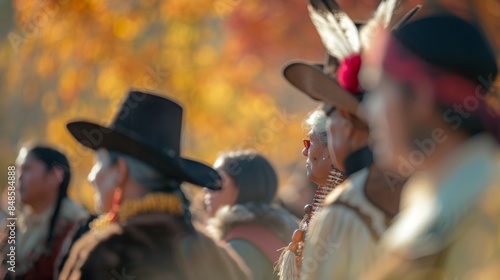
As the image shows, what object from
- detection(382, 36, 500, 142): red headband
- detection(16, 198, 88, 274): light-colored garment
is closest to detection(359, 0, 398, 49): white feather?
detection(382, 36, 500, 142): red headband

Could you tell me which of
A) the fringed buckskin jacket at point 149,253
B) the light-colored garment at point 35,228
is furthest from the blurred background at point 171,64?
the fringed buckskin jacket at point 149,253

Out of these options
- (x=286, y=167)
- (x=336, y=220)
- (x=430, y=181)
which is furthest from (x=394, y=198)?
(x=286, y=167)

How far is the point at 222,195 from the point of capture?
7.39 m

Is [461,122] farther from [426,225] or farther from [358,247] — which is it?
[358,247]

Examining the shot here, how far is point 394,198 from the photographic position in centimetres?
367

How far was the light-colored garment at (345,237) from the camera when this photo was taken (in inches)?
139

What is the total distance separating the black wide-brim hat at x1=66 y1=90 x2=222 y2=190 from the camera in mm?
5883

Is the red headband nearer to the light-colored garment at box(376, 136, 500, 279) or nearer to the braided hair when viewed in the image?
the light-colored garment at box(376, 136, 500, 279)

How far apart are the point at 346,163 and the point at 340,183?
0.38m

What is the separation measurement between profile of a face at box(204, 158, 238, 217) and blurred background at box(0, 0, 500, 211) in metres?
3.96

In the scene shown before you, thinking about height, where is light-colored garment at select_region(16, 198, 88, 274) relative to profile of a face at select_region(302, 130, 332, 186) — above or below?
below

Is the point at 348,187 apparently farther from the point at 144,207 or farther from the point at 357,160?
the point at 144,207

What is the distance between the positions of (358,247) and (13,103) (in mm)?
14708

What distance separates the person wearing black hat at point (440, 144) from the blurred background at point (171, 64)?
8162 mm
